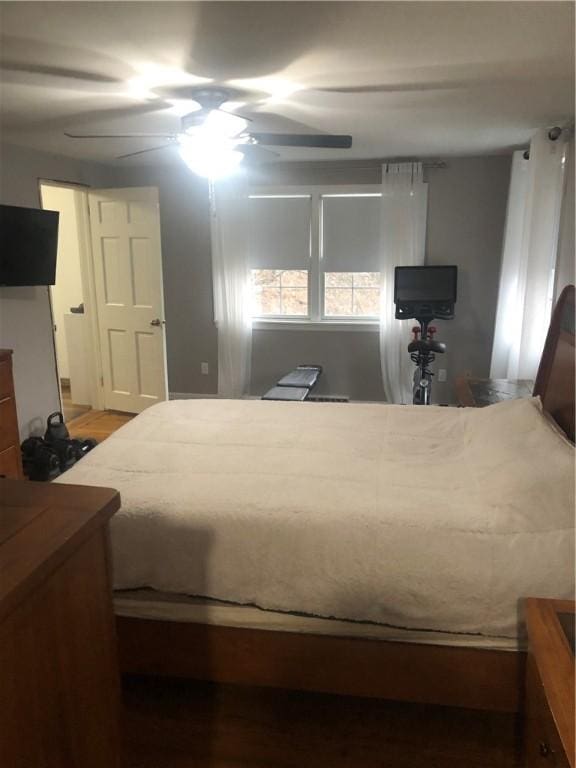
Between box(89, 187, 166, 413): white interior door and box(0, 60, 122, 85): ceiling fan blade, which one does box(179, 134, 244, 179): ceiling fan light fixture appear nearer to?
box(0, 60, 122, 85): ceiling fan blade

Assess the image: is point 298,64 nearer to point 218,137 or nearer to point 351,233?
point 218,137

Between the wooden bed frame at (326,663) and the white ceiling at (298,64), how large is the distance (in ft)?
6.35

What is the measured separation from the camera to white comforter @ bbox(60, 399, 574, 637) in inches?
62.6

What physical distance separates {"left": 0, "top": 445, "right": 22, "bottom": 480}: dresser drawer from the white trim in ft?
8.35

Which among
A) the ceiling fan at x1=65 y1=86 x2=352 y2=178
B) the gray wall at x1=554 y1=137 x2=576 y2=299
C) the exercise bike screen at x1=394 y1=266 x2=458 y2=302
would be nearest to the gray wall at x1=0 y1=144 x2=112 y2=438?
the ceiling fan at x1=65 y1=86 x2=352 y2=178

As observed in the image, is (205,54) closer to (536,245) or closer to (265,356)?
(536,245)

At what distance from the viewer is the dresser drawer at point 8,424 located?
3271mm

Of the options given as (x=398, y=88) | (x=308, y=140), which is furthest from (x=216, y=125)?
(x=398, y=88)

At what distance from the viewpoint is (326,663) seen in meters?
1.71

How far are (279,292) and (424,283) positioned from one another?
4.65ft

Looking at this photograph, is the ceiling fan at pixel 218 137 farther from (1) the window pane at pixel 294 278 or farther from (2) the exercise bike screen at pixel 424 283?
(1) the window pane at pixel 294 278

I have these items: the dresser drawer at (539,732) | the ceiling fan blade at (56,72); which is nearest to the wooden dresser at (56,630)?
the dresser drawer at (539,732)

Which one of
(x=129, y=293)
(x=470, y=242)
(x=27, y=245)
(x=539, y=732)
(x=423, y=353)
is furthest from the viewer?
(x=129, y=293)

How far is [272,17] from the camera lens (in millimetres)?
1800
